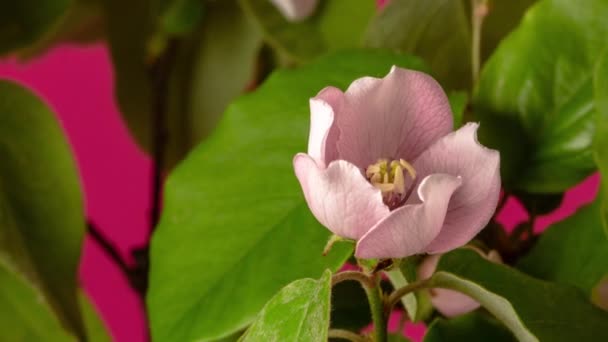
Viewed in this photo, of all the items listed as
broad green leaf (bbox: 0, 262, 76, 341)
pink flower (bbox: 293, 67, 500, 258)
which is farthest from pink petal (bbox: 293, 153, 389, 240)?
broad green leaf (bbox: 0, 262, 76, 341)

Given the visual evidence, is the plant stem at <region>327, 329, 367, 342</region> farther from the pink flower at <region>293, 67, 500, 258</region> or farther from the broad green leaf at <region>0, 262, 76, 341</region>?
the broad green leaf at <region>0, 262, 76, 341</region>

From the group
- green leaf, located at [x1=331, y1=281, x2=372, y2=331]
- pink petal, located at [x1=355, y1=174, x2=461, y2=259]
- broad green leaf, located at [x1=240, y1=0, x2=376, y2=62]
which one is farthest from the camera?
broad green leaf, located at [x1=240, y1=0, x2=376, y2=62]

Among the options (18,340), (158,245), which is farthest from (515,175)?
(18,340)

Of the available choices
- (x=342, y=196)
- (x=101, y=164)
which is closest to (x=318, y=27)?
(x=342, y=196)

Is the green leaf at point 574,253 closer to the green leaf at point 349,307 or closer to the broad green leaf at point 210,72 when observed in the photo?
the green leaf at point 349,307

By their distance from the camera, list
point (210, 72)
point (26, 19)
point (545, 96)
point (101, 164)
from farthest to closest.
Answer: point (101, 164)
point (210, 72)
point (26, 19)
point (545, 96)

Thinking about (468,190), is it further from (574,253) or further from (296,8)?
A: (296,8)

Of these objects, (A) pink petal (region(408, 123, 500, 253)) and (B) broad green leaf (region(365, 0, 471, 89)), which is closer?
(A) pink petal (region(408, 123, 500, 253))
